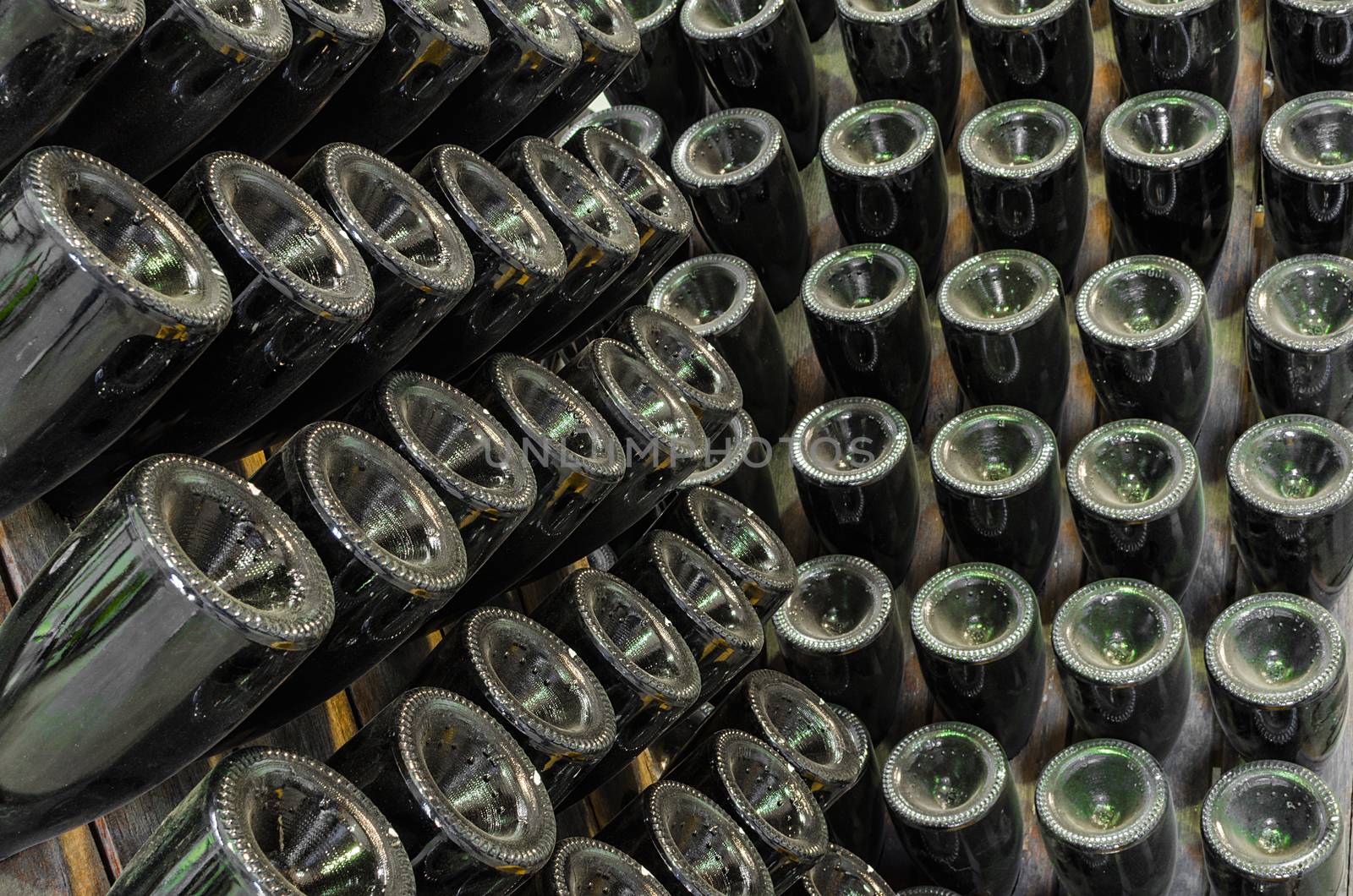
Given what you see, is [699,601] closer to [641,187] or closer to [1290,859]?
[641,187]

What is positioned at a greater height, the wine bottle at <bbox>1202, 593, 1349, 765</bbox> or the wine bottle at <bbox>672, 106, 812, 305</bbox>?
the wine bottle at <bbox>672, 106, 812, 305</bbox>

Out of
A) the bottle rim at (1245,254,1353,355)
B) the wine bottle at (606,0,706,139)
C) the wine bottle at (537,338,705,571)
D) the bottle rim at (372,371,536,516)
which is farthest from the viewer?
the wine bottle at (606,0,706,139)

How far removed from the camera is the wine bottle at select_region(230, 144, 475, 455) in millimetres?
559

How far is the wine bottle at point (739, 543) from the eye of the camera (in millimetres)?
731

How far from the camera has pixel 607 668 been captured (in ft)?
2.04

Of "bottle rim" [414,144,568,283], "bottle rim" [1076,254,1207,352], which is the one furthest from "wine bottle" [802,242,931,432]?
"bottle rim" [414,144,568,283]

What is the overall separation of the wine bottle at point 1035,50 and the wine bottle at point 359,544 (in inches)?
24.2

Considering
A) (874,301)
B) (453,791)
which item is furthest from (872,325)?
(453,791)

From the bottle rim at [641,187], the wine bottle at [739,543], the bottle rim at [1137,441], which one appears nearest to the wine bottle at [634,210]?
the bottle rim at [641,187]

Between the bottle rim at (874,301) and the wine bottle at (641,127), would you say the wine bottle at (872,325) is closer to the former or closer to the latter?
the bottle rim at (874,301)

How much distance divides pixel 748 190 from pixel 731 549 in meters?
0.28

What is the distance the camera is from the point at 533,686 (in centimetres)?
61

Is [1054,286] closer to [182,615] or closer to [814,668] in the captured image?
[814,668]

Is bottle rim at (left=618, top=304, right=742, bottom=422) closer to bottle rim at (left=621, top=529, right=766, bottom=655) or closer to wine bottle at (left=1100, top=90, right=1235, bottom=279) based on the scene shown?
bottle rim at (left=621, top=529, right=766, bottom=655)
